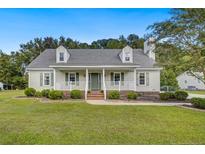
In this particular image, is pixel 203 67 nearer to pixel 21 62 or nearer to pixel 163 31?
pixel 163 31

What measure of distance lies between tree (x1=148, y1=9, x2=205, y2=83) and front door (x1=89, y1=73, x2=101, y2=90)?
27.5 ft

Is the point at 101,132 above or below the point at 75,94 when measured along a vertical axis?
below

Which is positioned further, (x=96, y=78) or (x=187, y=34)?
(x=96, y=78)

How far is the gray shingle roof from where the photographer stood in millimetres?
21266

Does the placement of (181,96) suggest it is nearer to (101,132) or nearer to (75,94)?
(75,94)

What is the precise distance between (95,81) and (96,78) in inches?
12.0

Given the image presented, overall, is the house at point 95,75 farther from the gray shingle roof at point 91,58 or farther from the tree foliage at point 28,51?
the tree foliage at point 28,51

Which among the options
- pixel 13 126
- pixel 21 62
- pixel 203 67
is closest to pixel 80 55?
pixel 203 67

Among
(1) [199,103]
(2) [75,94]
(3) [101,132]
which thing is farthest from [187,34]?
(2) [75,94]

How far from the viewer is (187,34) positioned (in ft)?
43.3

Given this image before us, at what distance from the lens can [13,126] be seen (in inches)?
293

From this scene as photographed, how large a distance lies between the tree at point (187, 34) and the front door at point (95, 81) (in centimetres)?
→ 839

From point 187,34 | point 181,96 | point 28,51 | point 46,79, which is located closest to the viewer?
point 187,34
